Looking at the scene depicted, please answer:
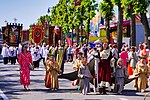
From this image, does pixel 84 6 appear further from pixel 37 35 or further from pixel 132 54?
pixel 132 54

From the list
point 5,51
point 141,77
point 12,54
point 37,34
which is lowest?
point 141,77

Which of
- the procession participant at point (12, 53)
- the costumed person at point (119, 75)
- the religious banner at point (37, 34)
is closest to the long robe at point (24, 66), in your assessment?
the costumed person at point (119, 75)

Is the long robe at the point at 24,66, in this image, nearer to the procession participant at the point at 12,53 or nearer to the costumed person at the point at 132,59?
the costumed person at the point at 132,59

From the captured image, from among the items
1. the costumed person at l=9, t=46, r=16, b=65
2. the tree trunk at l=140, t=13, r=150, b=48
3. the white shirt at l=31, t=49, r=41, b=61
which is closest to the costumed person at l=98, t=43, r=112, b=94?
the white shirt at l=31, t=49, r=41, b=61

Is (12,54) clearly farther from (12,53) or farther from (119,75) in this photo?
(119,75)

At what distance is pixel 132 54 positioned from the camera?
22.4 m

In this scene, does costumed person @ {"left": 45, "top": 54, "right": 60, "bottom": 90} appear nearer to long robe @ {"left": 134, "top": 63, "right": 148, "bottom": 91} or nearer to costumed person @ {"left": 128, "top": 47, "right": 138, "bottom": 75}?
long robe @ {"left": 134, "top": 63, "right": 148, "bottom": 91}

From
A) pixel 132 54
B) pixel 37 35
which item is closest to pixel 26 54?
pixel 132 54

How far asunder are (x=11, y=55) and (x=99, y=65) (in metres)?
19.5

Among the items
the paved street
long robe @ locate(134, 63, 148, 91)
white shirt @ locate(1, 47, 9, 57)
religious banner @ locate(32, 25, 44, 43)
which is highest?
religious banner @ locate(32, 25, 44, 43)

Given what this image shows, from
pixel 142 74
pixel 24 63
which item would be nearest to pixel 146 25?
pixel 142 74

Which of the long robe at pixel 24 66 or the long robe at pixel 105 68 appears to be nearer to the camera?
the long robe at pixel 105 68

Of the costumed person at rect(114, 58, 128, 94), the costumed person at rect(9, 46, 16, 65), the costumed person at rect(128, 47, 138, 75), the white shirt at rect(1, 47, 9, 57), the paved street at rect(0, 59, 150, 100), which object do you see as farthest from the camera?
the costumed person at rect(9, 46, 16, 65)

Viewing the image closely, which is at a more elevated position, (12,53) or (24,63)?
(12,53)
